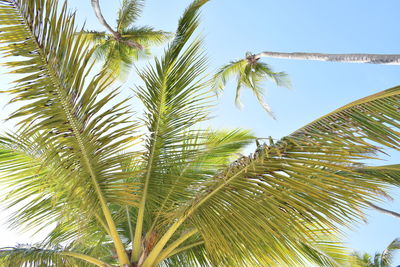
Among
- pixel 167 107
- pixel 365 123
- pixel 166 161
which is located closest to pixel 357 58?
pixel 167 107

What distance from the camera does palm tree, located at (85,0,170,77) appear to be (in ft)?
45.7

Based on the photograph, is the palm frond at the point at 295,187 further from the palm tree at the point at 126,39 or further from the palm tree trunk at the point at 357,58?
the palm tree at the point at 126,39

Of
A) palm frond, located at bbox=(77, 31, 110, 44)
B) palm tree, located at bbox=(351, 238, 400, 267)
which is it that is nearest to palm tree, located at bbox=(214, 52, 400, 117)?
palm frond, located at bbox=(77, 31, 110, 44)

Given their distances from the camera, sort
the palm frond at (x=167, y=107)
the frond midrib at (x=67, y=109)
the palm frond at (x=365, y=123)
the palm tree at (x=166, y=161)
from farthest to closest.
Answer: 1. the palm frond at (x=167, y=107)
2. the frond midrib at (x=67, y=109)
3. the palm tree at (x=166, y=161)
4. the palm frond at (x=365, y=123)

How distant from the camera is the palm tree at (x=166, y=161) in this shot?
2.64 m

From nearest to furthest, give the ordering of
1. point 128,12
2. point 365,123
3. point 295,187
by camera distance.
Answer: point 365,123, point 295,187, point 128,12

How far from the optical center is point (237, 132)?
5.93 metres

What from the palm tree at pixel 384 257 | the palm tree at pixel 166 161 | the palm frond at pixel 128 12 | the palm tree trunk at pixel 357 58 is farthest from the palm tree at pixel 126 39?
the palm tree at pixel 384 257

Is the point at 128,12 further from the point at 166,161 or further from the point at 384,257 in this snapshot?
the point at 384,257

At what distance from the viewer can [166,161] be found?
440 centimetres

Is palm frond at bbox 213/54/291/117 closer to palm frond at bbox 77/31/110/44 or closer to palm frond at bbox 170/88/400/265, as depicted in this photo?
palm frond at bbox 77/31/110/44

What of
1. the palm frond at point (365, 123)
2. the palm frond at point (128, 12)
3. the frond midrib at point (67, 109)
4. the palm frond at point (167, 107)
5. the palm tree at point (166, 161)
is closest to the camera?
the palm frond at point (365, 123)

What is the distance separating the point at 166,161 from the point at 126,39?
11371 mm

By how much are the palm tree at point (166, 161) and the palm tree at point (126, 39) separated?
9.65m
